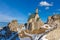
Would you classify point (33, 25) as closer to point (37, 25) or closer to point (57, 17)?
point (37, 25)

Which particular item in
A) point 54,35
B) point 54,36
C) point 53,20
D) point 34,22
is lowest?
point 54,36

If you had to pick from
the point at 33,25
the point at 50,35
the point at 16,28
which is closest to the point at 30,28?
the point at 33,25

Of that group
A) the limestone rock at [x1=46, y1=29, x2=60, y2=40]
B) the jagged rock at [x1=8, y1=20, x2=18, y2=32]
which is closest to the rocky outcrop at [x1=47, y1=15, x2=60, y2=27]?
the jagged rock at [x1=8, y1=20, x2=18, y2=32]

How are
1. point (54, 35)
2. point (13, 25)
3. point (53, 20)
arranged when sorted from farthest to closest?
1. point (13, 25)
2. point (53, 20)
3. point (54, 35)

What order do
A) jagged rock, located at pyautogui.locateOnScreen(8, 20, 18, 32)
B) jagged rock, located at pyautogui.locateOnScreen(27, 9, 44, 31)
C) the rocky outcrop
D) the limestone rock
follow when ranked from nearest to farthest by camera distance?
1. the limestone rock
2. the rocky outcrop
3. jagged rock, located at pyautogui.locateOnScreen(27, 9, 44, 31)
4. jagged rock, located at pyautogui.locateOnScreen(8, 20, 18, 32)

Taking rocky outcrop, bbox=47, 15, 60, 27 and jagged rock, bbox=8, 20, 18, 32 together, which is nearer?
rocky outcrop, bbox=47, 15, 60, 27

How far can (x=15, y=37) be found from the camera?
42.3 meters

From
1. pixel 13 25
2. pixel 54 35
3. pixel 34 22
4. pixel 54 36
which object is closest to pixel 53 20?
pixel 34 22

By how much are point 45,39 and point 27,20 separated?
20.4m

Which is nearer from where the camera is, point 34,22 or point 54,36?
point 54,36

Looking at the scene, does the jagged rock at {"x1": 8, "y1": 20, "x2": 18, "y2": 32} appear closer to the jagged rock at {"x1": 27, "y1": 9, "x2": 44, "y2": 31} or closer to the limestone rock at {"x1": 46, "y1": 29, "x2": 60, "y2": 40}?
the jagged rock at {"x1": 27, "y1": 9, "x2": 44, "y2": 31}

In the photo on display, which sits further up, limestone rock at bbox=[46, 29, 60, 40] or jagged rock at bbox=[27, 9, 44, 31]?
jagged rock at bbox=[27, 9, 44, 31]

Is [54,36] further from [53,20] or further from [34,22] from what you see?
[34,22]

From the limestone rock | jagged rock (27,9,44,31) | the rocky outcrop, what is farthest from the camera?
jagged rock (27,9,44,31)
